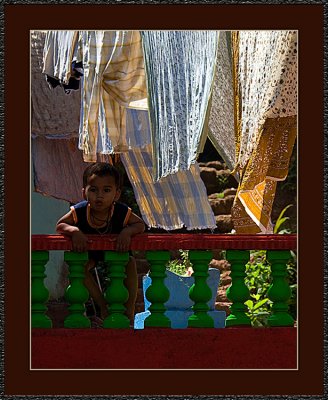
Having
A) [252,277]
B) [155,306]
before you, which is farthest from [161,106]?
[252,277]

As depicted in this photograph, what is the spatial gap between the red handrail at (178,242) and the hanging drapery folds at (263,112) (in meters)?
1.30

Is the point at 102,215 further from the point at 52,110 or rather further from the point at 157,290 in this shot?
the point at 52,110

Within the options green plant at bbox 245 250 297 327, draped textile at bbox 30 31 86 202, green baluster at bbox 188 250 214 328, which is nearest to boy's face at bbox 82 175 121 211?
green baluster at bbox 188 250 214 328

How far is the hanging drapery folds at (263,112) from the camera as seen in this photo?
717cm

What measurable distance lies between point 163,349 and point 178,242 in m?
0.57

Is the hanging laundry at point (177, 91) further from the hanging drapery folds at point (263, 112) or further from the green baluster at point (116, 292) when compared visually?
the green baluster at point (116, 292)

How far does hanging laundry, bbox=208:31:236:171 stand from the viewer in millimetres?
8406

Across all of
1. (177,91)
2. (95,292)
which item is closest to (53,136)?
(177,91)

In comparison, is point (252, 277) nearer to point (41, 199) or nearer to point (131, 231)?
point (41, 199)

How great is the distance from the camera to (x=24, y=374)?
597 cm

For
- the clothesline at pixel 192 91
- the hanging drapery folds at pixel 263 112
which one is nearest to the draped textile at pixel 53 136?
the clothesline at pixel 192 91

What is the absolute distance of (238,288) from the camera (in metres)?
6.23

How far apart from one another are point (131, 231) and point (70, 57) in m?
2.20

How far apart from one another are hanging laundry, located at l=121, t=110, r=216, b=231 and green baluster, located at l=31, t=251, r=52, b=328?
292 cm
